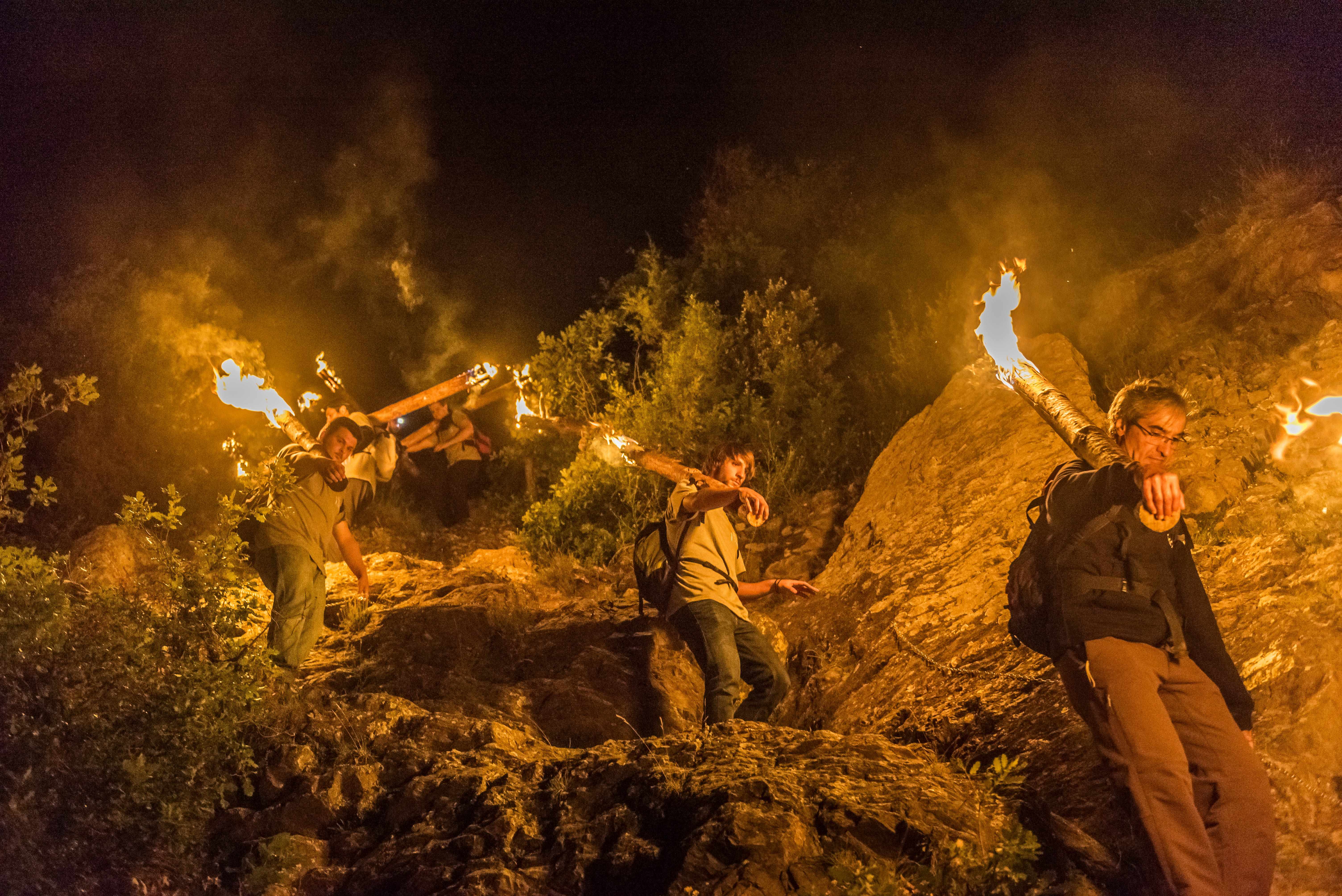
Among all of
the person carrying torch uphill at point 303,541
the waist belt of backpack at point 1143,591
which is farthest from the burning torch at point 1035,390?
the person carrying torch uphill at point 303,541

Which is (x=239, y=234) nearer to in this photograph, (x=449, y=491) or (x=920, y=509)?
(x=449, y=491)

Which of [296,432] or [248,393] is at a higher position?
[248,393]

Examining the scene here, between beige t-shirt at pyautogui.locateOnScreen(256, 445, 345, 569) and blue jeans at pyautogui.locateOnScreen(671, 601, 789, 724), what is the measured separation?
2760mm

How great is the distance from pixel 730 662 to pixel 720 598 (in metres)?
0.40

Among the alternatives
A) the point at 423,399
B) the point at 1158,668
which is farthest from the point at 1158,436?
the point at 423,399

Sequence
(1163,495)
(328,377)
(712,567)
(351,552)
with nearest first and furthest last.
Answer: (1163,495) → (712,567) → (351,552) → (328,377)

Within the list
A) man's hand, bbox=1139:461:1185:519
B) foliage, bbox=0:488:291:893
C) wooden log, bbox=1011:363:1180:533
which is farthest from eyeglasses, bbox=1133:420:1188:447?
foliage, bbox=0:488:291:893

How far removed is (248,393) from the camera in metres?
8.20

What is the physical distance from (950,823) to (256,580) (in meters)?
5.04

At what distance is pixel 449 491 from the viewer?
1484 centimetres

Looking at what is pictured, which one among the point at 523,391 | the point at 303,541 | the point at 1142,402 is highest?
the point at 523,391

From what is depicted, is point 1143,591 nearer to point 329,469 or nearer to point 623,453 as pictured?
point 623,453

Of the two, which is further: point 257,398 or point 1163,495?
point 257,398

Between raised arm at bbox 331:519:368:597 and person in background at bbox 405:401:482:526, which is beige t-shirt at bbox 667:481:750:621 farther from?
person in background at bbox 405:401:482:526
